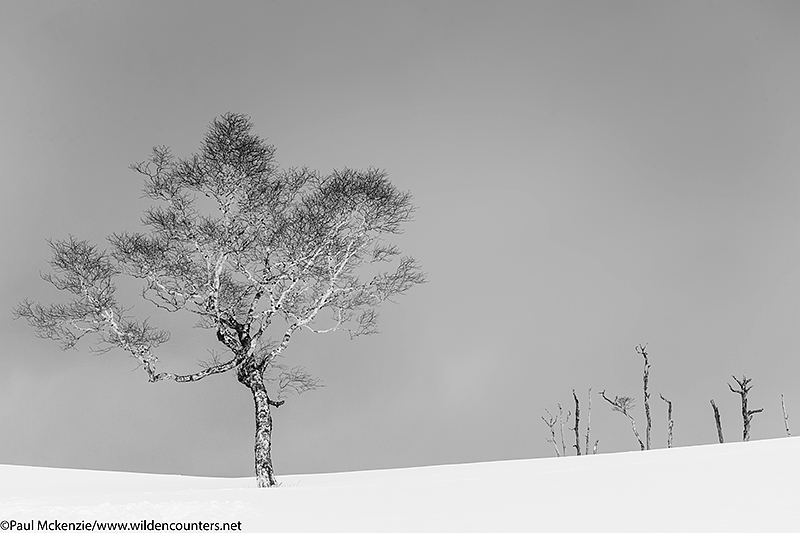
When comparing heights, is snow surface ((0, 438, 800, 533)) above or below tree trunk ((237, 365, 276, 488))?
below

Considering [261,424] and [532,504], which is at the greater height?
[261,424]

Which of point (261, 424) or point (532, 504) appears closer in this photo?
point (532, 504)

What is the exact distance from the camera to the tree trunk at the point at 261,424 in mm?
16203

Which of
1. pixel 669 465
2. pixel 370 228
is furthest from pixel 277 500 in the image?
pixel 370 228

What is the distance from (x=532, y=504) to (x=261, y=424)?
8.53m

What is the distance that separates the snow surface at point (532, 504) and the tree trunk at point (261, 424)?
13.6 ft

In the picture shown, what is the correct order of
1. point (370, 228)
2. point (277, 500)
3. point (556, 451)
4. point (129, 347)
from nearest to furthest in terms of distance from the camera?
1. point (277, 500)
2. point (129, 347)
3. point (370, 228)
4. point (556, 451)

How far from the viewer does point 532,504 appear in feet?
30.9

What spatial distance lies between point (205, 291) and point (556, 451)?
20268 millimetres

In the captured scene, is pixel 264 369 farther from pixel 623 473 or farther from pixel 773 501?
pixel 773 501

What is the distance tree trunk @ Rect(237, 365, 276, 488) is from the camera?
16.2m

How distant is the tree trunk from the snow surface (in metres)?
4.15

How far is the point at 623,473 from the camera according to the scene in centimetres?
1182

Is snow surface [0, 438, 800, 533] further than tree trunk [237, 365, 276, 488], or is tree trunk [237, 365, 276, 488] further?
tree trunk [237, 365, 276, 488]
